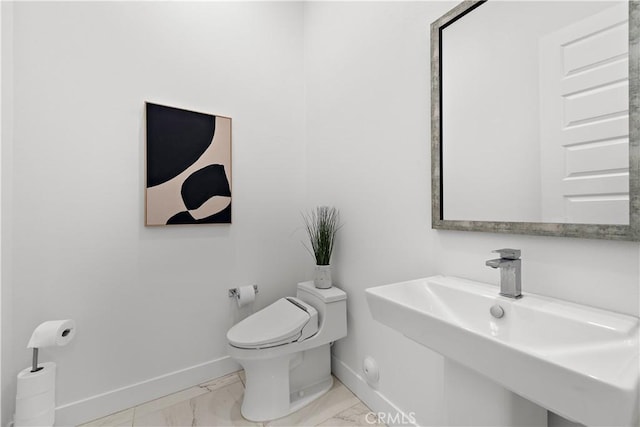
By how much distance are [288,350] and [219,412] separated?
513 millimetres

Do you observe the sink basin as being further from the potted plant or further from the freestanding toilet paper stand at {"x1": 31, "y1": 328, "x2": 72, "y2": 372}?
the freestanding toilet paper stand at {"x1": 31, "y1": 328, "x2": 72, "y2": 372}

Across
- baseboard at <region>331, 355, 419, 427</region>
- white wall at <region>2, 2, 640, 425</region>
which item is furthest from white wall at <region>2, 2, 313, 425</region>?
baseboard at <region>331, 355, 419, 427</region>

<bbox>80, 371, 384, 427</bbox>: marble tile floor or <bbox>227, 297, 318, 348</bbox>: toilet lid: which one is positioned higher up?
<bbox>227, 297, 318, 348</bbox>: toilet lid

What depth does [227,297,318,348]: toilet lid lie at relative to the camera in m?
1.39

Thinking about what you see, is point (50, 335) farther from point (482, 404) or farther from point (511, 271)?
point (511, 271)

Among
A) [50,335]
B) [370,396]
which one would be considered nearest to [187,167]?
[50,335]

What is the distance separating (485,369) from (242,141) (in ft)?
5.62

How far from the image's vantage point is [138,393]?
1.58m

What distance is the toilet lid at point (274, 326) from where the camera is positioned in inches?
54.9

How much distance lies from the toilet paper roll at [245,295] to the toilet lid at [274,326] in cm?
16

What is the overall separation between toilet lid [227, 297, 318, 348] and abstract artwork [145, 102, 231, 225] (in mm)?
611

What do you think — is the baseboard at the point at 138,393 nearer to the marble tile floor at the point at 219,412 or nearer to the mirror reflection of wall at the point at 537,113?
the marble tile floor at the point at 219,412

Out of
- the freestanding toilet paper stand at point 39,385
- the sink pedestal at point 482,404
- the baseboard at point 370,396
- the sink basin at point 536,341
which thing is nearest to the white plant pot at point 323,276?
the baseboard at point 370,396

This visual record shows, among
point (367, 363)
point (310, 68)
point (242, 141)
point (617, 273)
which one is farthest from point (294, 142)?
point (617, 273)
